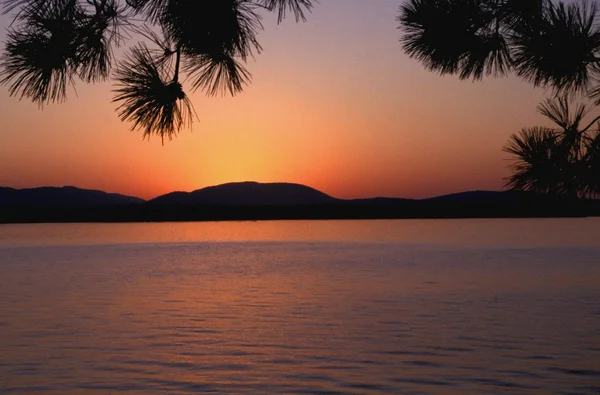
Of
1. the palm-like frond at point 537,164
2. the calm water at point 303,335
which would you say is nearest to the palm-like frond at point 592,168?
the palm-like frond at point 537,164

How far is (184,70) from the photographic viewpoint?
619 centimetres

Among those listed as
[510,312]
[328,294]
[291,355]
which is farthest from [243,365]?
[328,294]

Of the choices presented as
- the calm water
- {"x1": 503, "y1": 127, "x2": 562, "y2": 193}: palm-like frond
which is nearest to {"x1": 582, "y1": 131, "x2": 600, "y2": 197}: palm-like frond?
{"x1": 503, "y1": 127, "x2": 562, "y2": 193}: palm-like frond

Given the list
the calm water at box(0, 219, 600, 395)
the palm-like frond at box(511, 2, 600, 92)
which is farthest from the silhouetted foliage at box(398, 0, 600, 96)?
the calm water at box(0, 219, 600, 395)

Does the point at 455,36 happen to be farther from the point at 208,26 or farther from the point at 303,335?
the point at 303,335

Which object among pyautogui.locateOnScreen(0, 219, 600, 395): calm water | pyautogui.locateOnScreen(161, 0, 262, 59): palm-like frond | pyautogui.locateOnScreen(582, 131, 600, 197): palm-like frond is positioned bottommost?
pyautogui.locateOnScreen(0, 219, 600, 395): calm water

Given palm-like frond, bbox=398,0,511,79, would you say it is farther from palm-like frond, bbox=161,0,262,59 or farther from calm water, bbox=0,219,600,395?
calm water, bbox=0,219,600,395

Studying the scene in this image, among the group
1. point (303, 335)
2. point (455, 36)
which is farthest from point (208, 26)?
point (303, 335)

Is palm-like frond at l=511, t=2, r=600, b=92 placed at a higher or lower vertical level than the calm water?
higher

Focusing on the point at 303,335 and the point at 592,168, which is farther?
the point at 303,335

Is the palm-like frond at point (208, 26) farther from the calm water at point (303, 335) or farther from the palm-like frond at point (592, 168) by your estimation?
the calm water at point (303, 335)

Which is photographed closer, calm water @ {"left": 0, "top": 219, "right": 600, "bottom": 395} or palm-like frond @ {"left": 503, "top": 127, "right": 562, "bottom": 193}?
palm-like frond @ {"left": 503, "top": 127, "right": 562, "bottom": 193}

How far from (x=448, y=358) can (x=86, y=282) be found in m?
20.1

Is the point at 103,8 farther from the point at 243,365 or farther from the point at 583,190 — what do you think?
the point at 243,365
